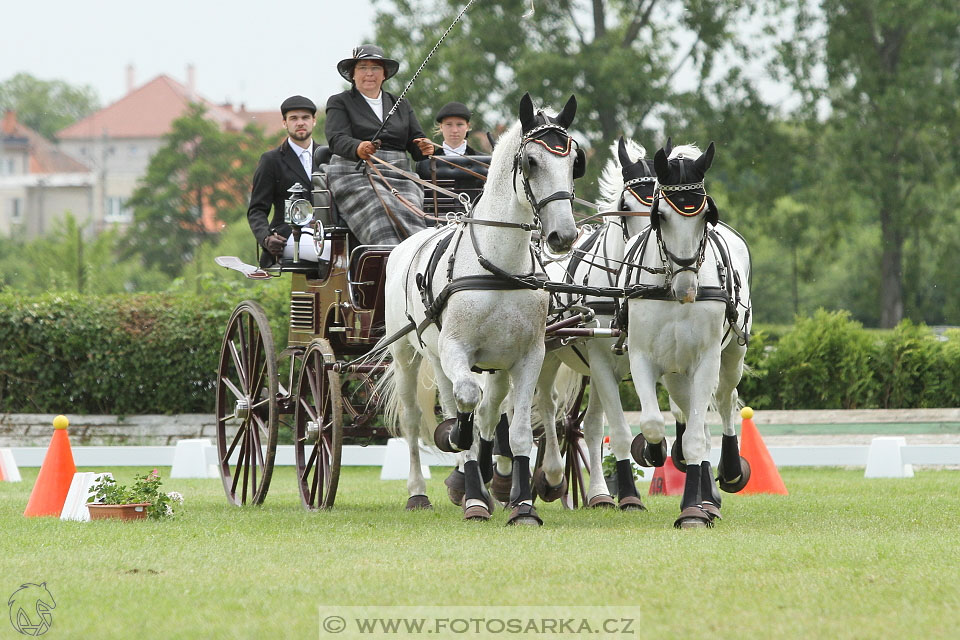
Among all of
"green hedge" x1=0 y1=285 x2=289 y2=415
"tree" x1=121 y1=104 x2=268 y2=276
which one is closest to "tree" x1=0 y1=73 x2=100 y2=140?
"tree" x1=121 y1=104 x2=268 y2=276

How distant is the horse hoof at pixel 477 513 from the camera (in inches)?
313

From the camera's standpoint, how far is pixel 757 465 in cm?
1100

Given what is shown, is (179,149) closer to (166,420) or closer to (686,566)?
(166,420)

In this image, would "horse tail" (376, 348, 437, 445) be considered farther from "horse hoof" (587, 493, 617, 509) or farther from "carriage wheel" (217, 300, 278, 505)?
"horse hoof" (587, 493, 617, 509)

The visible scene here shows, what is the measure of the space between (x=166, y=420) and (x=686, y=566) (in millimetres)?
12072

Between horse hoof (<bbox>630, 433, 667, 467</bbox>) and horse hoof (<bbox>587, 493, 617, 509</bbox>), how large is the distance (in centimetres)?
37

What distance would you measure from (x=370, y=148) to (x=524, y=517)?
9.35 feet

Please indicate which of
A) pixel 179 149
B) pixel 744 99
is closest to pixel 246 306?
pixel 744 99

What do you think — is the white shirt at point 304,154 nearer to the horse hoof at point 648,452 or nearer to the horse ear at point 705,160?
the horse hoof at point 648,452

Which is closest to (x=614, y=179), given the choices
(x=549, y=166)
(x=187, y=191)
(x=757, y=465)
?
(x=549, y=166)

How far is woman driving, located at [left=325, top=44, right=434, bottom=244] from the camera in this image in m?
9.25

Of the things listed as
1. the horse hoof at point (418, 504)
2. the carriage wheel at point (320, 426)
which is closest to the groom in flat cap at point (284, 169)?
the carriage wheel at point (320, 426)

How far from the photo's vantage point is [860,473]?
14.3 m

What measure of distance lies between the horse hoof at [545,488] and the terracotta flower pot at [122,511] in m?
2.69
